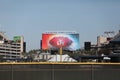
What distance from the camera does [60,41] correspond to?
80438mm

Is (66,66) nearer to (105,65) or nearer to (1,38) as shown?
(105,65)

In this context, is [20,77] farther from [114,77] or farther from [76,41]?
[76,41]

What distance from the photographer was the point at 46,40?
273ft

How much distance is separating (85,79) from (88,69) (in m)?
0.76

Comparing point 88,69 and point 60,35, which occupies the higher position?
point 60,35

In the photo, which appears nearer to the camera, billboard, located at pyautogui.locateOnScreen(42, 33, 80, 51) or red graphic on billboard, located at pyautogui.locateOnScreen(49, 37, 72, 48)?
red graphic on billboard, located at pyautogui.locateOnScreen(49, 37, 72, 48)

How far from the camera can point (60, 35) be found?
82.6 m

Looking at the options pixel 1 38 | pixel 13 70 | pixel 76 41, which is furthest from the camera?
pixel 1 38

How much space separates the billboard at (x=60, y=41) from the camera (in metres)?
80.9

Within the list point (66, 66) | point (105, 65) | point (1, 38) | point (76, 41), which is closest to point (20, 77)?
point (66, 66)

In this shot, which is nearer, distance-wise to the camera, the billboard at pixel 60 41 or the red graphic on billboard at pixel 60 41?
the red graphic on billboard at pixel 60 41

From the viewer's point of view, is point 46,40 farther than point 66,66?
Yes

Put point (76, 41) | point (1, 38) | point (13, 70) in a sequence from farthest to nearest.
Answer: point (1, 38)
point (76, 41)
point (13, 70)

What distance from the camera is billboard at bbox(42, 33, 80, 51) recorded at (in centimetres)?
8088
